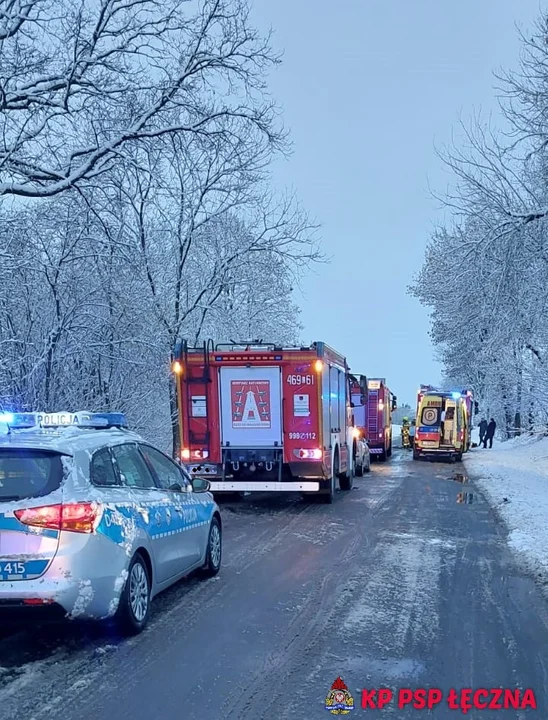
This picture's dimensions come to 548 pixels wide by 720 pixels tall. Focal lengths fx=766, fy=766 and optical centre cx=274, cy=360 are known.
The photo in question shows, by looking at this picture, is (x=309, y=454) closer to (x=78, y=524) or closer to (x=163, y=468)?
(x=163, y=468)

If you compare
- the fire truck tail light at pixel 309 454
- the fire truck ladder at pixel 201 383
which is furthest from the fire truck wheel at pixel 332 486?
the fire truck ladder at pixel 201 383

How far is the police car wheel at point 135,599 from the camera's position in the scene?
597 centimetres

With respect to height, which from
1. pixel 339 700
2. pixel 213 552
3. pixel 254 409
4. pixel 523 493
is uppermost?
pixel 254 409

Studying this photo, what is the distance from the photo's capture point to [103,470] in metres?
6.24

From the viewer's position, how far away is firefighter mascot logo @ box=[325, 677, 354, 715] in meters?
4.66

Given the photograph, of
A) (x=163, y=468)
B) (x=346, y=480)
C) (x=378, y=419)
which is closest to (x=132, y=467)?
(x=163, y=468)

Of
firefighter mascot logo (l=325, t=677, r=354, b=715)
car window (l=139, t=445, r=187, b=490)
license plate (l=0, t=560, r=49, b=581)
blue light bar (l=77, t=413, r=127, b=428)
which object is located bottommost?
firefighter mascot logo (l=325, t=677, r=354, b=715)

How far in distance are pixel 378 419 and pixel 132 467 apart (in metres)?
24.1

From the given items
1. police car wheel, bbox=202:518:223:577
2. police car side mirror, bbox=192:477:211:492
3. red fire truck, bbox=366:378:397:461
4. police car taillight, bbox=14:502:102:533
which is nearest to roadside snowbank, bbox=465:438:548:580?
red fire truck, bbox=366:378:397:461

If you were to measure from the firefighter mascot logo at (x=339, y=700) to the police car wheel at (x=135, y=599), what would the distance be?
181 centimetres

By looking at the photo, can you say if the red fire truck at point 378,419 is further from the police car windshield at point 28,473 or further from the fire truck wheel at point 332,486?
the police car windshield at point 28,473

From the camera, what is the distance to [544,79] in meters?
14.2

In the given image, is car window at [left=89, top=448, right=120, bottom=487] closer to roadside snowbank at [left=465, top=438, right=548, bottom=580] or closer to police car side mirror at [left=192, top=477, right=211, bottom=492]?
police car side mirror at [left=192, top=477, right=211, bottom=492]

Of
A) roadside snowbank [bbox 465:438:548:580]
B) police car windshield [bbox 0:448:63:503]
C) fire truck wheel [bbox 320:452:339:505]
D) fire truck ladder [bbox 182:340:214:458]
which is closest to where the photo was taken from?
police car windshield [bbox 0:448:63:503]
